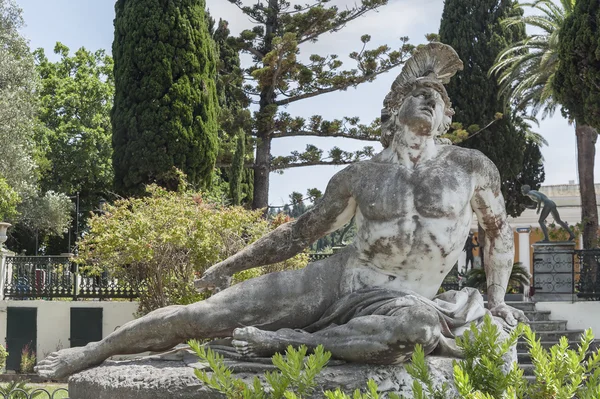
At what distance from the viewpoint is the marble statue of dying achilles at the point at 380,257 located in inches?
153

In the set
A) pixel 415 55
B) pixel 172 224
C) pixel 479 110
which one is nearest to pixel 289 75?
pixel 479 110

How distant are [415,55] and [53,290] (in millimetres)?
13088

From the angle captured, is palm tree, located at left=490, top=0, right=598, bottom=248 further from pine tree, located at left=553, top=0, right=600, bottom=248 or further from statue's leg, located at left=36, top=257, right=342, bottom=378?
statue's leg, located at left=36, top=257, right=342, bottom=378

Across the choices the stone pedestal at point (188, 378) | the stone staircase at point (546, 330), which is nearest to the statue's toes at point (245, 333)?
the stone pedestal at point (188, 378)

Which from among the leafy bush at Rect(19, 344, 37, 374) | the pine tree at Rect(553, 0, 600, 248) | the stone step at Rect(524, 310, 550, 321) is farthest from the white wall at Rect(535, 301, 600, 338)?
the leafy bush at Rect(19, 344, 37, 374)

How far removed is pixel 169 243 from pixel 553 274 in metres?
6.98

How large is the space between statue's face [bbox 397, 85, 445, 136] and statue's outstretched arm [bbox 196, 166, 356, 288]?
17.8 inches

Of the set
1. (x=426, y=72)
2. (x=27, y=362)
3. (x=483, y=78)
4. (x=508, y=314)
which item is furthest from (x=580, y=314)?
(x=483, y=78)

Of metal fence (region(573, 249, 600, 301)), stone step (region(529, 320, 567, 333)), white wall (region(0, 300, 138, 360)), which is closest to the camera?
stone step (region(529, 320, 567, 333))

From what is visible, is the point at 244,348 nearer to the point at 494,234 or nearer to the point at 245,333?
the point at 245,333

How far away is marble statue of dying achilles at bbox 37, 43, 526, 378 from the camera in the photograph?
12.8 ft

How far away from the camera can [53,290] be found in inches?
627

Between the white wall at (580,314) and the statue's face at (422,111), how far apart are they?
10567mm

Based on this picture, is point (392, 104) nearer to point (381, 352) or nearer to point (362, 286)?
point (362, 286)
